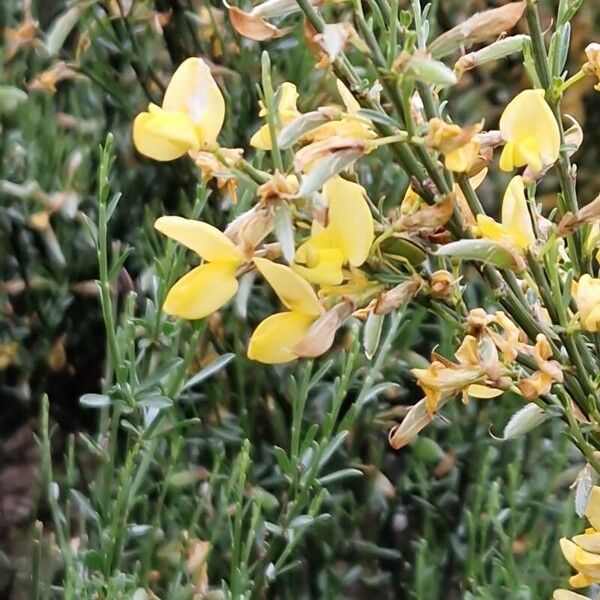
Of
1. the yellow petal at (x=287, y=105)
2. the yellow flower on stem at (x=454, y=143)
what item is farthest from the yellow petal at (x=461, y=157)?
the yellow petal at (x=287, y=105)

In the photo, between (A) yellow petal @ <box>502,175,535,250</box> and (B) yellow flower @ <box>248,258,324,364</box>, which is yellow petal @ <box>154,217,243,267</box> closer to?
(B) yellow flower @ <box>248,258,324,364</box>

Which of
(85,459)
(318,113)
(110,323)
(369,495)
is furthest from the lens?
(85,459)

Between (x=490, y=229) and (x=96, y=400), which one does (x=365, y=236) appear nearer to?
(x=490, y=229)

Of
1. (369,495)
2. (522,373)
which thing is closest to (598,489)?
(522,373)

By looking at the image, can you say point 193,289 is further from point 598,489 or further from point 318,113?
point 598,489

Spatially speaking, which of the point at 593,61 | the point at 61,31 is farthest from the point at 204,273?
the point at 61,31

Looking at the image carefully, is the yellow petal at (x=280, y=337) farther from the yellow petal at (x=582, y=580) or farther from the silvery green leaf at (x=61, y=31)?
the silvery green leaf at (x=61, y=31)
